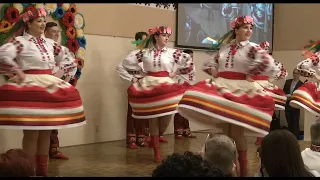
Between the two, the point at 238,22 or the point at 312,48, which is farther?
the point at 312,48

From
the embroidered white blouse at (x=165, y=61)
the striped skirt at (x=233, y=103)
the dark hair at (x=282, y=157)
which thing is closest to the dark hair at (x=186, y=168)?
the dark hair at (x=282, y=157)

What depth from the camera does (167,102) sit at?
16.1ft

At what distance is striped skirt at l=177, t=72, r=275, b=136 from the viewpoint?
3.78 metres

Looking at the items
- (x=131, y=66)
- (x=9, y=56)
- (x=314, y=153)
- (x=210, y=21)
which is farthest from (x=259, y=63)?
(x=210, y=21)

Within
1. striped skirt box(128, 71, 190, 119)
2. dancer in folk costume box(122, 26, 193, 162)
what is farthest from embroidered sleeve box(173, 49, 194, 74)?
striped skirt box(128, 71, 190, 119)

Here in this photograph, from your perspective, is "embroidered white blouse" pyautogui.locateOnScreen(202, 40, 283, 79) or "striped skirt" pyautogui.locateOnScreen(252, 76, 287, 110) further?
"striped skirt" pyautogui.locateOnScreen(252, 76, 287, 110)

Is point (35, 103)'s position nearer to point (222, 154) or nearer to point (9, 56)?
point (9, 56)

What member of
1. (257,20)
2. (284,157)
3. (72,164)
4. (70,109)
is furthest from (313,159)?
(257,20)

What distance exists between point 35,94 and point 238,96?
1.56 meters

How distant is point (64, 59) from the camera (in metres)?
4.25

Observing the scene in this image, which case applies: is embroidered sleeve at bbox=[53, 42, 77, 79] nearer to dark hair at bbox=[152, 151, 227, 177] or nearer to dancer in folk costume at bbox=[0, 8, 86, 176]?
dancer in folk costume at bbox=[0, 8, 86, 176]

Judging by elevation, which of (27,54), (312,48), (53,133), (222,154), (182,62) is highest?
(27,54)

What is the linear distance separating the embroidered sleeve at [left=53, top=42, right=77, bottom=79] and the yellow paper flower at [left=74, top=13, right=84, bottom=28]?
1902mm

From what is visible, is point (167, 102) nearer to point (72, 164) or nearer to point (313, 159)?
point (72, 164)
